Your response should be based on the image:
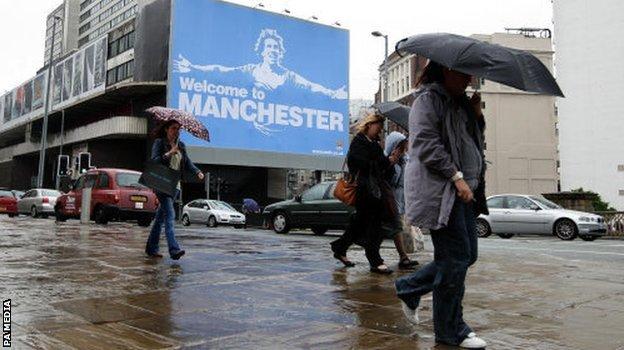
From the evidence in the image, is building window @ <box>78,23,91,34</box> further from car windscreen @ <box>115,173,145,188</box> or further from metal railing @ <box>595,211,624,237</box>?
metal railing @ <box>595,211,624,237</box>

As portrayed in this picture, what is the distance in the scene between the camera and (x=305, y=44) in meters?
46.2

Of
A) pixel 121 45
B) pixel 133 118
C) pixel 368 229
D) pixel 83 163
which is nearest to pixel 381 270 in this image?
pixel 368 229

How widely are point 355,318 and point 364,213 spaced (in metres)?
2.55

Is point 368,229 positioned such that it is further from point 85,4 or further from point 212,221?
point 85,4

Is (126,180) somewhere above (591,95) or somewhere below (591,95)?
below

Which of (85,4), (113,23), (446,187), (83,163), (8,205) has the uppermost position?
(85,4)

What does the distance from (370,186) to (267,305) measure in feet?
7.51

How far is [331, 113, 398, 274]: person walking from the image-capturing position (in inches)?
235

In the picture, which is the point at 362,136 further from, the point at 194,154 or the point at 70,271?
the point at 194,154

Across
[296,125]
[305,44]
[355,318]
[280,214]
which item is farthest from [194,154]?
[355,318]

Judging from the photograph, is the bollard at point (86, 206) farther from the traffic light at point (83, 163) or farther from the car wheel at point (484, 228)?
the car wheel at point (484, 228)

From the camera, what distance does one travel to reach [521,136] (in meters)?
67.6

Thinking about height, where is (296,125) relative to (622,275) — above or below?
above

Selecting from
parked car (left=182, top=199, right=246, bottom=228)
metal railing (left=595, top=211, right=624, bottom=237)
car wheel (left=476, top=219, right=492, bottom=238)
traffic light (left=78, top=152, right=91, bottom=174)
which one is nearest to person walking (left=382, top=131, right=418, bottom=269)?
car wheel (left=476, top=219, right=492, bottom=238)
